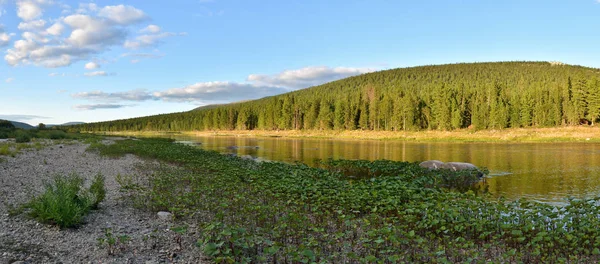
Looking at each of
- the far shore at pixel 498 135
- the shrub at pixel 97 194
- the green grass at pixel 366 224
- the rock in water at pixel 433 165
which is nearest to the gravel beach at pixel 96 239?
the shrub at pixel 97 194

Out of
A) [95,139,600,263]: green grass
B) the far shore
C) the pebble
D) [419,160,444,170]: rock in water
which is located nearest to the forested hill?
the far shore

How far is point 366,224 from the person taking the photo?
29.7ft

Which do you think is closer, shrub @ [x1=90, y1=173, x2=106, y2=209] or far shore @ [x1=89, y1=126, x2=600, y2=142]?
shrub @ [x1=90, y1=173, x2=106, y2=209]

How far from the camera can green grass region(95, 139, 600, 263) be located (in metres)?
7.47

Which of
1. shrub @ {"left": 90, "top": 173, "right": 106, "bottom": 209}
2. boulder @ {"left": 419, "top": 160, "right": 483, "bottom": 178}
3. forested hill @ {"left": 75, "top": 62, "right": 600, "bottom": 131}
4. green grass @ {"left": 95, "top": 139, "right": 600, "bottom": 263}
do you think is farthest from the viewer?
forested hill @ {"left": 75, "top": 62, "right": 600, "bottom": 131}

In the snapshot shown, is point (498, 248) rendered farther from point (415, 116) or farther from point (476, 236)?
point (415, 116)

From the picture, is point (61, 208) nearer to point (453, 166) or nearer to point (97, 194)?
point (97, 194)

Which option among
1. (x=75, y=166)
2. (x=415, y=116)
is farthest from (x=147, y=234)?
(x=415, y=116)

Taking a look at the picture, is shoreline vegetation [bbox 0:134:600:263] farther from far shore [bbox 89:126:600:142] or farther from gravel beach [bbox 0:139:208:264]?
far shore [bbox 89:126:600:142]

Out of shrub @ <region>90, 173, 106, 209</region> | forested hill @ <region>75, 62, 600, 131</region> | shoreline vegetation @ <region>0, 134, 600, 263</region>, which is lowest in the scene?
shoreline vegetation @ <region>0, 134, 600, 263</region>

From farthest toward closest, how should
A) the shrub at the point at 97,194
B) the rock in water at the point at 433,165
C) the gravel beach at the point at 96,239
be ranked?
the rock in water at the point at 433,165, the shrub at the point at 97,194, the gravel beach at the point at 96,239

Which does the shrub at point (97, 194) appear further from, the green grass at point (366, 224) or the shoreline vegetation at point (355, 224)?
the green grass at point (366, 224)

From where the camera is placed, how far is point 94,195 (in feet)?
35.5

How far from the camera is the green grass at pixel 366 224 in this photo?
7.47 metres
